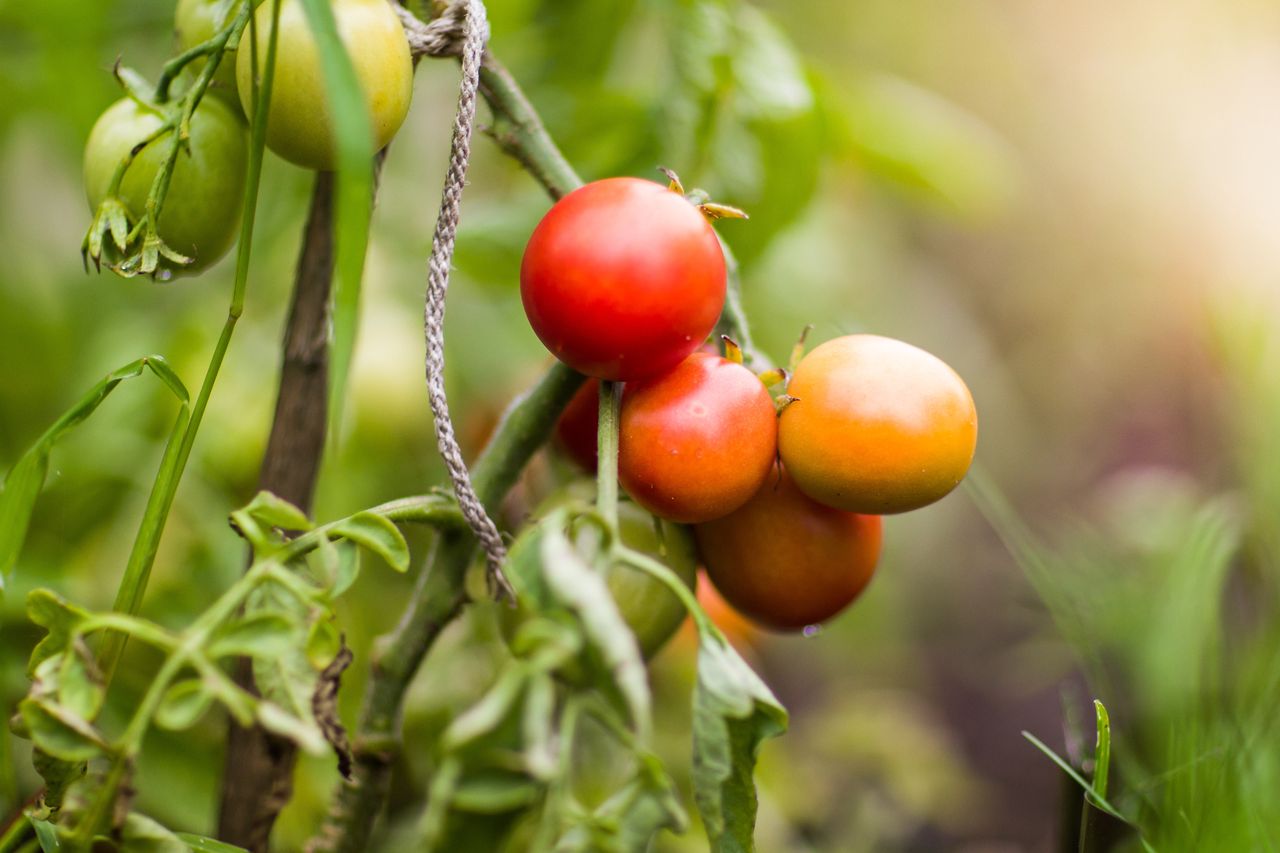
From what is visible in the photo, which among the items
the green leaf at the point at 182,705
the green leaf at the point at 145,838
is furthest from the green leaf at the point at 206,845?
the green leaf at the point at 182,705

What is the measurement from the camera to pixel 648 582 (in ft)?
1.67

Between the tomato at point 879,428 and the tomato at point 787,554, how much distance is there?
0.13 ft

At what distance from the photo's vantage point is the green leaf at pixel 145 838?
39 centimetres

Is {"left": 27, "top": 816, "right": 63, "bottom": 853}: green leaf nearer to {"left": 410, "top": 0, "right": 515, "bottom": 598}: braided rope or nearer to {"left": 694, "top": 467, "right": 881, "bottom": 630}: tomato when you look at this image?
{"left": 410, "top": 0, "right": 515, "bottom": 598}: braided rope

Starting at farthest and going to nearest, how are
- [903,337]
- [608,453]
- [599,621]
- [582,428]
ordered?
[903,337] → [582,428] → [608,453] → [599,621]

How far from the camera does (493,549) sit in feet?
1.46

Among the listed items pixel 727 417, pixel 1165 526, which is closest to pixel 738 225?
pixel 727 417

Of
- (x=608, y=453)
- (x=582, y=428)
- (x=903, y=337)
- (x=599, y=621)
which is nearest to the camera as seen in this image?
(x=599, y=621)

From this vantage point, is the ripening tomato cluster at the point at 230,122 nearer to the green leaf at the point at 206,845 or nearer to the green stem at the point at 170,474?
the green stem at the point at 170,474

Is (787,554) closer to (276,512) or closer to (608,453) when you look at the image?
(608,453)

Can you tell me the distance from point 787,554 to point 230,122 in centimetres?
33

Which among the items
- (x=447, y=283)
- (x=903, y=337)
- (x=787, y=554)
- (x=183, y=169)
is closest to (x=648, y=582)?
(x=787, y=554)

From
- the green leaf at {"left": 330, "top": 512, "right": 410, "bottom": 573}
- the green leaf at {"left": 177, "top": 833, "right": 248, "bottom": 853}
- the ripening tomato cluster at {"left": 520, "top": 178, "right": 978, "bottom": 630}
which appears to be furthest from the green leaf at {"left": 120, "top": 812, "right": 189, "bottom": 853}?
the ripening tomato cluster at {"left": 520, "top": 178, "right": 978, "bottom": 630}

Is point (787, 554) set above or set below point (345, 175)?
below
